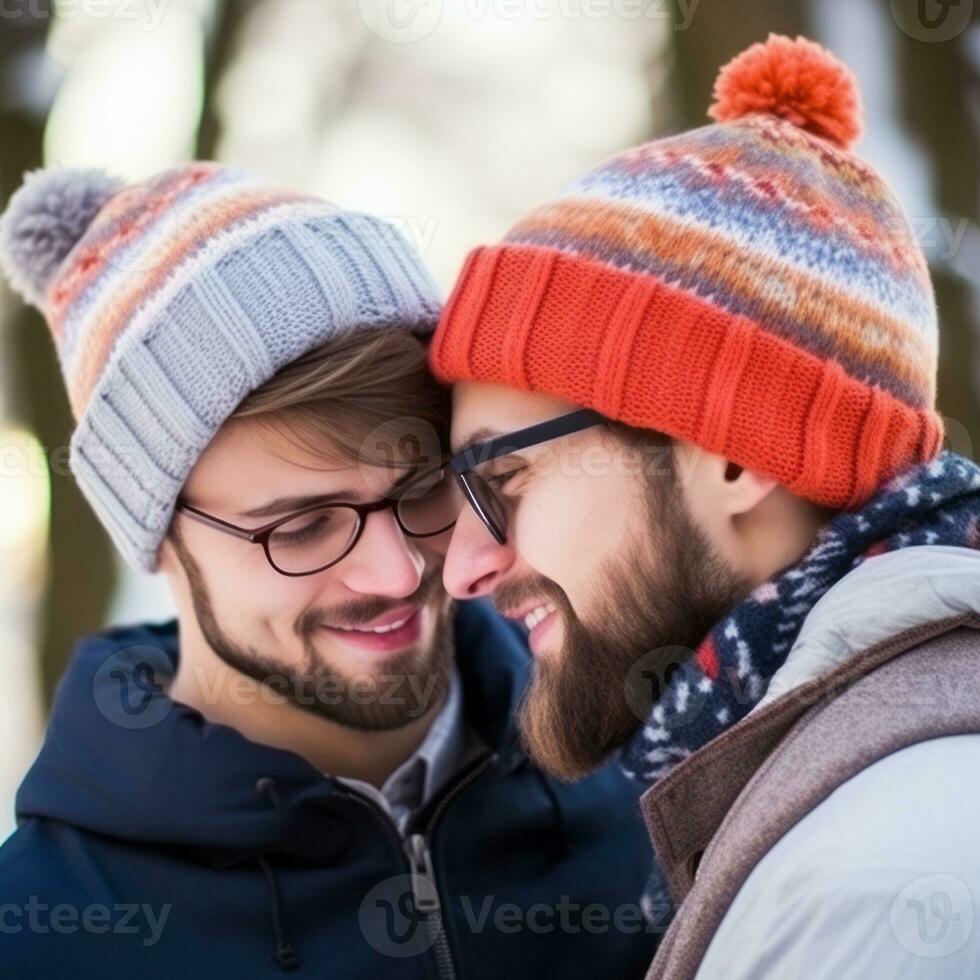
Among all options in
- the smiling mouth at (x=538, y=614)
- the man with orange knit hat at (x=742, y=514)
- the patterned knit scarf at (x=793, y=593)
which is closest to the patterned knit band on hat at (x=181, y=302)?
the man with orange knit hat at (x=742, y=514)

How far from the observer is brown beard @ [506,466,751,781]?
88.9 inches

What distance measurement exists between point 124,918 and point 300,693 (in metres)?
0.57

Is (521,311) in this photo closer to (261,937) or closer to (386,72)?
(261,937)

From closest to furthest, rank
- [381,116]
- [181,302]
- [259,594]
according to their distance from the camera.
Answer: [181,302]
[259,594]
[381,116]

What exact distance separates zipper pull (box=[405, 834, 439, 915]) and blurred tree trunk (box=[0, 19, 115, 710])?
236 centimetres

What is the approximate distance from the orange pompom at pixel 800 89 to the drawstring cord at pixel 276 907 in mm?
1570

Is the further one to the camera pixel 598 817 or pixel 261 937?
pixel 598 817

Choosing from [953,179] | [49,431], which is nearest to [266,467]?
[49,431]

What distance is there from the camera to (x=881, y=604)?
185 cm

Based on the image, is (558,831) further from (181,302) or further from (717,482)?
(181,302)

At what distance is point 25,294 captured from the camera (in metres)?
3.00

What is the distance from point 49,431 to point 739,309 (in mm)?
3364


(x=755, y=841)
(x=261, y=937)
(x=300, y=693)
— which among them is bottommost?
(x=261, y=937)

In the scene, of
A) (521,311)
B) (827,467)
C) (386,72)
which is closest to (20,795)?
(521,311)
